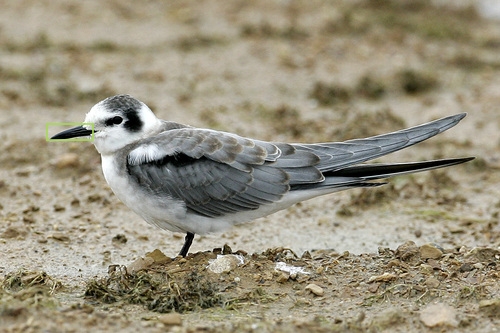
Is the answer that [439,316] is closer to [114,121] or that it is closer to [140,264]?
[140,264]

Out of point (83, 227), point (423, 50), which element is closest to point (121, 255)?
point (83, 227)

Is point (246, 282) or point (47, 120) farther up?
point (47, 120)

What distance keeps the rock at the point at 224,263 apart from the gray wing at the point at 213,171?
0.40m

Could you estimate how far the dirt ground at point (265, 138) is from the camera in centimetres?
534

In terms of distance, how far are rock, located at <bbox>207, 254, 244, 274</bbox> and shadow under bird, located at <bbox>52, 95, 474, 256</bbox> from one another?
1.20 feet

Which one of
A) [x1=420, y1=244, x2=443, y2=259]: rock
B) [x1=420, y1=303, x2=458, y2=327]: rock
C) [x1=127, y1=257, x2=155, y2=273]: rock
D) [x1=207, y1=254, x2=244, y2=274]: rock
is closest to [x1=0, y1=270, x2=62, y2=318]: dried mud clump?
[x1=127, y1=257, x2=155, y2=273]: rock

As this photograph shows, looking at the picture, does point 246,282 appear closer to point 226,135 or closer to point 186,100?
point 226,135

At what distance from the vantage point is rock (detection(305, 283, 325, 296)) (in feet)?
18.2

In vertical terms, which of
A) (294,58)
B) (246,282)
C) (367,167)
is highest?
(294,58)

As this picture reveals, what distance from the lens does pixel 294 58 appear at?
1164cm

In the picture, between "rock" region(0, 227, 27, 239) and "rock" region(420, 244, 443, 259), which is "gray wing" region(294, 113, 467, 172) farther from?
"rock" region(0, 227, 27, 239)

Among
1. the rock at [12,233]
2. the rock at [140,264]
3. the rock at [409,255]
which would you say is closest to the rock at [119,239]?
the rock at [12,233]

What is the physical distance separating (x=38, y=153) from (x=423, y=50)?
18.9 ft

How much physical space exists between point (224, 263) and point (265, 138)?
362 centimetres
